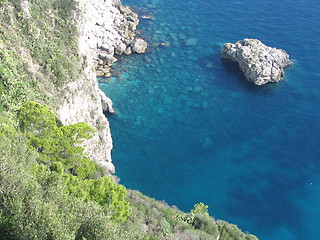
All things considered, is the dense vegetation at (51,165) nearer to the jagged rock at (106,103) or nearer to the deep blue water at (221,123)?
the deep blue water at (221,123)

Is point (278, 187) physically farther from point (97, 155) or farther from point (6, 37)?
point (6, 37)

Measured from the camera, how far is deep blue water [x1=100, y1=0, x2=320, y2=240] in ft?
216

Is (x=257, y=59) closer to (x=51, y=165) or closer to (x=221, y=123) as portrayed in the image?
(x=221, y=123)

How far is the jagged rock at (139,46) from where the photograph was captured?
92625mm

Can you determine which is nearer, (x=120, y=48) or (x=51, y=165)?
(x=51, y=165)

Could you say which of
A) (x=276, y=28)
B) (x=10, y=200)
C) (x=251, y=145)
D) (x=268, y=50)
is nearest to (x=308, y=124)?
(x=251, y=145)

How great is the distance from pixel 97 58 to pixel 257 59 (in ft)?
125

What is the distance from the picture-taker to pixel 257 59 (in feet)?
298

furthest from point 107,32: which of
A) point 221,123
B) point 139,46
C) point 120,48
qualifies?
point 221,123

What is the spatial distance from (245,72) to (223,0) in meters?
36.6

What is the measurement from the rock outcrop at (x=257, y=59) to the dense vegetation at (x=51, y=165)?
41.3 m

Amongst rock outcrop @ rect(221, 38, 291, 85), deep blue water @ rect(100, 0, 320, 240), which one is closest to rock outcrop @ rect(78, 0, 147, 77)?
deep blue water @ rect(100, 0, 320, 240)

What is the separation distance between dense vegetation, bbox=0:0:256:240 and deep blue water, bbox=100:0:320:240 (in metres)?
10.8

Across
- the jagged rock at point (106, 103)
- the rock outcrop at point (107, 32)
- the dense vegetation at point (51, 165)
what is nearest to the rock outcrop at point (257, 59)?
the rock outcrop at point (107, 32)
